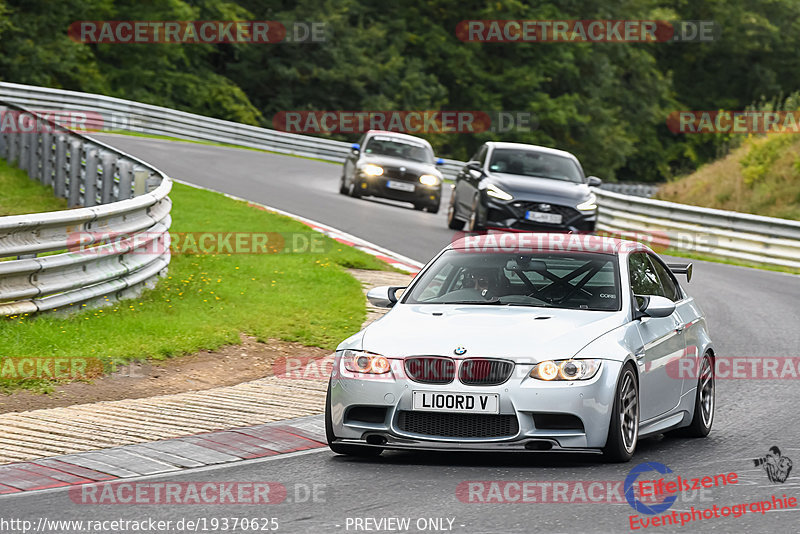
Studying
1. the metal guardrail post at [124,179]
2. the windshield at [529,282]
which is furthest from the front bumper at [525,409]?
the metal guardrail post at [124,179]

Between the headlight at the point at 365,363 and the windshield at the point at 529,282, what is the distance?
3.25 feet

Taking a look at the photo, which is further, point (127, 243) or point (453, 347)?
point (127, 243)

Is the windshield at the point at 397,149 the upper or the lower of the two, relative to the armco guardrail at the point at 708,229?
upper

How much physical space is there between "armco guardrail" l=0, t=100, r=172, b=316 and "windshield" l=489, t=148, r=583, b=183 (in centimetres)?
722

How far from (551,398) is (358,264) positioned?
10770 millimetres

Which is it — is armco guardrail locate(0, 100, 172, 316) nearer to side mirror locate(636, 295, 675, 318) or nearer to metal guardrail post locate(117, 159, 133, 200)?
metal guardrail post locate(117, 159, 133, 200)

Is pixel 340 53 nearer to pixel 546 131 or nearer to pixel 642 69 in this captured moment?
pixel 546 131

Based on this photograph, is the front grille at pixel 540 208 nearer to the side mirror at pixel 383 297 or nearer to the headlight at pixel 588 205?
the headlight at pixel 588 205

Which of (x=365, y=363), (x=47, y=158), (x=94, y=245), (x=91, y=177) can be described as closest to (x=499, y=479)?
(x=365, y=363)

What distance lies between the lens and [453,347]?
7.93 metres

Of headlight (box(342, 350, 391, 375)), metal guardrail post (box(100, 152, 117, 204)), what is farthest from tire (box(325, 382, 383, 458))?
metal guardrail post (box(100, 152, 117, 204))

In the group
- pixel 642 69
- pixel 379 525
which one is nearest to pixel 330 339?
pixel 379 525

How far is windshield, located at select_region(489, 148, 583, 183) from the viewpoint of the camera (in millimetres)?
23469

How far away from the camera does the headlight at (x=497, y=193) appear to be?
2232 centimetres
